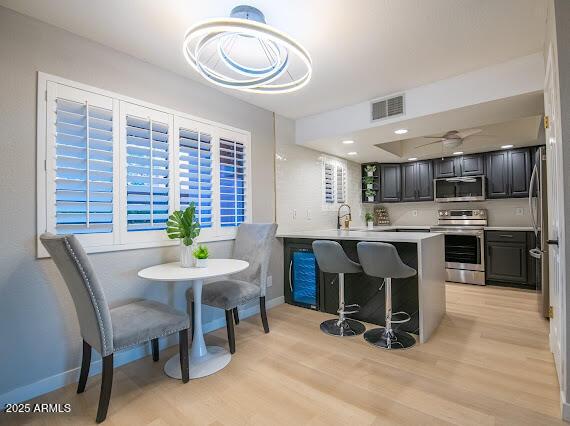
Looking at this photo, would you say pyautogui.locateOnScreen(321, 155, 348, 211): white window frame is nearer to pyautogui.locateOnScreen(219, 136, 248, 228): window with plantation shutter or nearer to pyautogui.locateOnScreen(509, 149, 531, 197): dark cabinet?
pyautogui.locateOnScreen(219, 136, 248, 228): window with plantation shutter

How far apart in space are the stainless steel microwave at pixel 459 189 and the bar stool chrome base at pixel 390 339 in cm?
327

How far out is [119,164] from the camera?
2.29 metres

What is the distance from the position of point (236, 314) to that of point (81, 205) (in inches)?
70.0

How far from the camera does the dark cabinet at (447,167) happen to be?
516 centimetres

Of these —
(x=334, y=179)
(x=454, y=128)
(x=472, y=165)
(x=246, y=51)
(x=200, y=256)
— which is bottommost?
(x=200, y=256)

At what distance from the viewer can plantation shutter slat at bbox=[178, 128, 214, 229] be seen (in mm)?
2729

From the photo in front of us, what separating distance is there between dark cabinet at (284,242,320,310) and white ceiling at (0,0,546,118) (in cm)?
200

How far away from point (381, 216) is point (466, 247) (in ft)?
5.68

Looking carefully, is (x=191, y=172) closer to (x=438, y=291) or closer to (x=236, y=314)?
(x=236, y=314)

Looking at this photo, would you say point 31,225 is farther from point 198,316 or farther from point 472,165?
point 472,165

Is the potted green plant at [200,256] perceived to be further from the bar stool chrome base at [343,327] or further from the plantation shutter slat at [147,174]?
the bar stool chrome base at [343,327]

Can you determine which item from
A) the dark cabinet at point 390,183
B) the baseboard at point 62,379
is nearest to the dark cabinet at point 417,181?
the dark cabinet at point 390,183

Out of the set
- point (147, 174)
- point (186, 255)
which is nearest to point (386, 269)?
point (186, 255)

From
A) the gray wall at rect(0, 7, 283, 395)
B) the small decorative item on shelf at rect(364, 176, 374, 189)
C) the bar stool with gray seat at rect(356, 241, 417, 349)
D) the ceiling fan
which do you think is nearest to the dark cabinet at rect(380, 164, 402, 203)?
the small decorative item on shelf at rect(364, 176, 374, 189)
